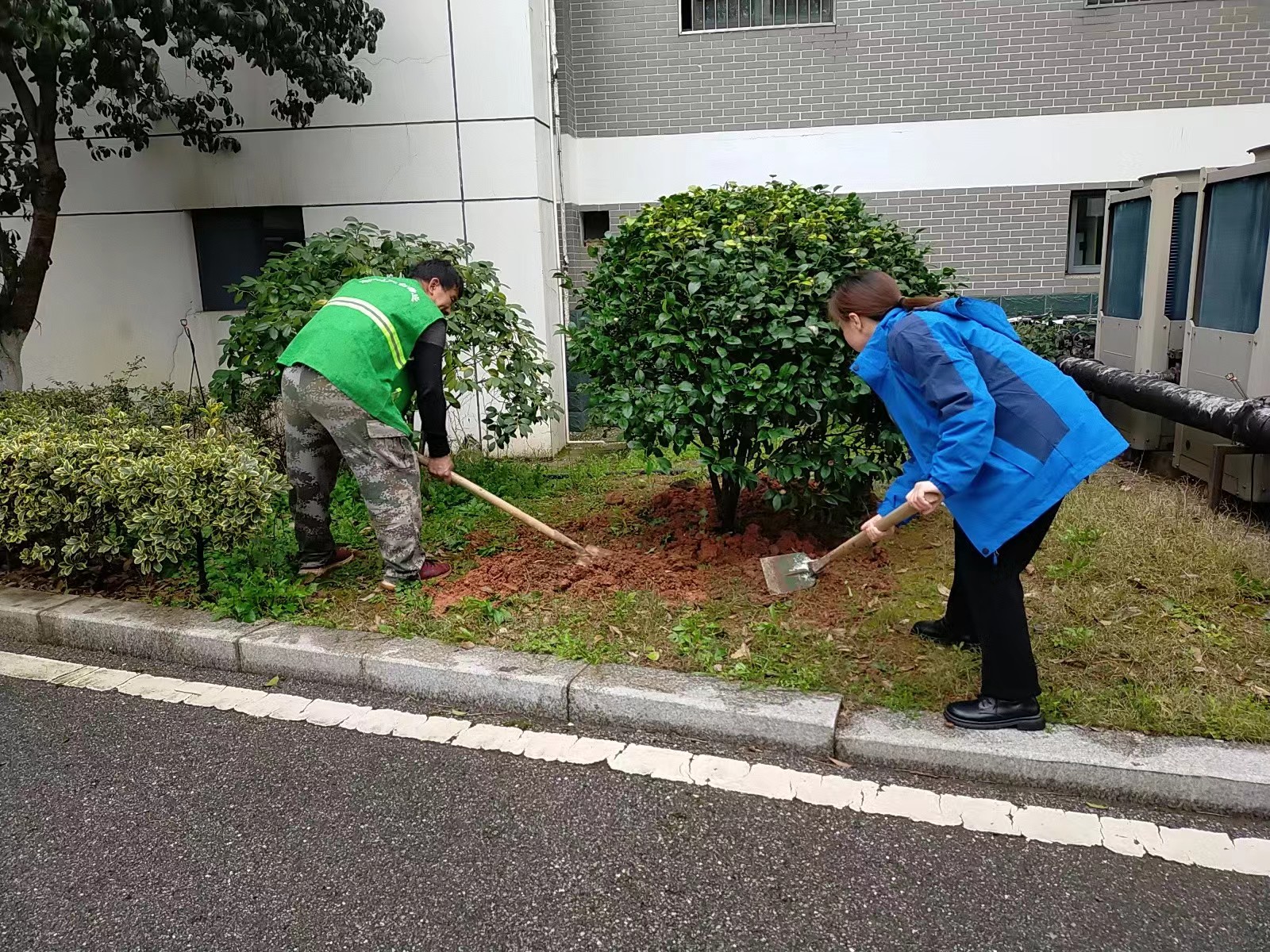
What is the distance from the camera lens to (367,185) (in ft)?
26.4

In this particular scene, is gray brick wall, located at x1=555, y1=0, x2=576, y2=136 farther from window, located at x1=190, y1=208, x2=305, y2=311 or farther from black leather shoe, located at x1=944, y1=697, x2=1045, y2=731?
black leather shoe, located at x1=944, y1=697, x2=1045, y2=731

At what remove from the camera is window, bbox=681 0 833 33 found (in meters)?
8.76

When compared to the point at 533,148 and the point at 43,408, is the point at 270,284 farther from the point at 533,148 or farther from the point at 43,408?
the point at 533,148

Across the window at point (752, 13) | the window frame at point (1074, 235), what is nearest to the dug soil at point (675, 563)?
the window frame at point (1074, 235)

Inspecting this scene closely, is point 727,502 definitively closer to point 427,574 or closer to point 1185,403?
point 427,574

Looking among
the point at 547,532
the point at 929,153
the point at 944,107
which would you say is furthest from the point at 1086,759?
the point at 944,107

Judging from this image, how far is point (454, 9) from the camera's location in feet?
25.0

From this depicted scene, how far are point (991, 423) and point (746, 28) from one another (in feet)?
23.5

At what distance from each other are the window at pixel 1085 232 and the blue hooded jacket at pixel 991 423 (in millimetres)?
6748

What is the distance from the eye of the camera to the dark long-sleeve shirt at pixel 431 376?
4.34m

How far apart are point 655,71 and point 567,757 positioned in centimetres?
745

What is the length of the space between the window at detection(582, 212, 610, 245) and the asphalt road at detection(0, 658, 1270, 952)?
696 cm

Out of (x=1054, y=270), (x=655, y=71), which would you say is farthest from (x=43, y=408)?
(x=1054, y=270)

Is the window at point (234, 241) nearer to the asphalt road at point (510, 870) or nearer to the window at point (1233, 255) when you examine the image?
the asphalt road at point (510, 870)
